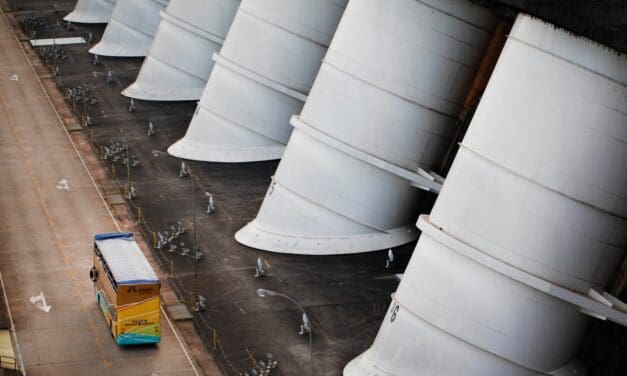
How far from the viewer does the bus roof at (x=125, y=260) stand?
6575 cm

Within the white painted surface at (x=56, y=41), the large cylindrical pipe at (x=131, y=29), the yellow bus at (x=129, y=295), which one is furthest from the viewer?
the white painted surface at (x=56, y=41)

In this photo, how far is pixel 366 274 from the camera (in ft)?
248

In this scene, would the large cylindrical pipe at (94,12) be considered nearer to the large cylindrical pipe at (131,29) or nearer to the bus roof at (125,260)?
the large cylindrical pipe at (131,29)

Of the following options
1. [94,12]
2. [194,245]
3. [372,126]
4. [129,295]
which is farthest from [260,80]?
[94,12]

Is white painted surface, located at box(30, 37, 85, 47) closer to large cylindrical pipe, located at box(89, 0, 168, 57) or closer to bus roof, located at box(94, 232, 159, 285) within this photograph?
large cylindrical pipe, located at box(89, 0, 168, 57)

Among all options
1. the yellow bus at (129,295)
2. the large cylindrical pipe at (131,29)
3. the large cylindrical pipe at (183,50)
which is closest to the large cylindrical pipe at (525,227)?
the yellow bus at (129,295)

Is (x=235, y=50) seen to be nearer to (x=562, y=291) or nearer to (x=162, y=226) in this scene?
(x=162, y=226)

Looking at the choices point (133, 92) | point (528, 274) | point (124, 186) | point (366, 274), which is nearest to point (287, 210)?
point (366, 274)

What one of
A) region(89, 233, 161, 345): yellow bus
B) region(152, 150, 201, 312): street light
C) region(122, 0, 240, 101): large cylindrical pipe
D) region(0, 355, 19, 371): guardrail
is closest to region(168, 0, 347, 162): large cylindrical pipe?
region(152, 150, 201, 312): street light

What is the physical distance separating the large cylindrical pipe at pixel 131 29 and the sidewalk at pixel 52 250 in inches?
421

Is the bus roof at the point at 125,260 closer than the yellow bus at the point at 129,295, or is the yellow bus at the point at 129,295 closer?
the yellow bus at the point at 129,295

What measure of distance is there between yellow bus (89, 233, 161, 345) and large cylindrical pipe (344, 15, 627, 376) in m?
10.3

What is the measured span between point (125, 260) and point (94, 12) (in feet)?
220

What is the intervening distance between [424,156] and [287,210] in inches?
323
